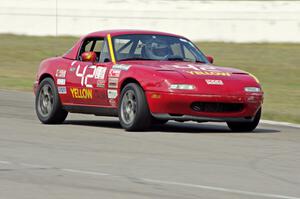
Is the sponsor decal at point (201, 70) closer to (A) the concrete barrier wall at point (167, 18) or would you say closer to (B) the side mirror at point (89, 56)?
(B) the side mirror at point (89, 56)

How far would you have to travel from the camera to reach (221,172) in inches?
370

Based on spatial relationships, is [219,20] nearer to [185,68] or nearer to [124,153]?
[185,68]

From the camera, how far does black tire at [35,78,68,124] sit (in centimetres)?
1455

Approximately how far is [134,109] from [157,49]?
1329mm

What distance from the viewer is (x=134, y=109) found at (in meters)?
13.1

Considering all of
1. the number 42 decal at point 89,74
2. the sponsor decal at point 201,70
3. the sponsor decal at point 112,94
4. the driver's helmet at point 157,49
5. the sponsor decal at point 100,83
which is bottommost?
the sponsor decal at point 112,94

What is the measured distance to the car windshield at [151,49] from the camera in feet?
45.9

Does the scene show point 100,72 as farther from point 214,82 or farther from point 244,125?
point 244,125

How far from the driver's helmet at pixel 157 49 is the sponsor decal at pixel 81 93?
95 cm

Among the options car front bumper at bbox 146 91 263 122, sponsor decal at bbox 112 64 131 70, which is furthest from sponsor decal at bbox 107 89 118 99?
car front bumper at bbox 146 91 263 122

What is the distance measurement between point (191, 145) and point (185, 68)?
1.89m

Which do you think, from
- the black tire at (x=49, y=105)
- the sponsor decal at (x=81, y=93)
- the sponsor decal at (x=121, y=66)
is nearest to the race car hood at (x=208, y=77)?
the sponsor decal at (x=121, y=66)

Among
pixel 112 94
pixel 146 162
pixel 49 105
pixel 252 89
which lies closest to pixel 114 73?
pixel 112 94

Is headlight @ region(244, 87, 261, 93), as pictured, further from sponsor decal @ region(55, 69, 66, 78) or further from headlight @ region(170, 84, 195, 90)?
sponsor decal @ region(55, 69, 66, 78)
